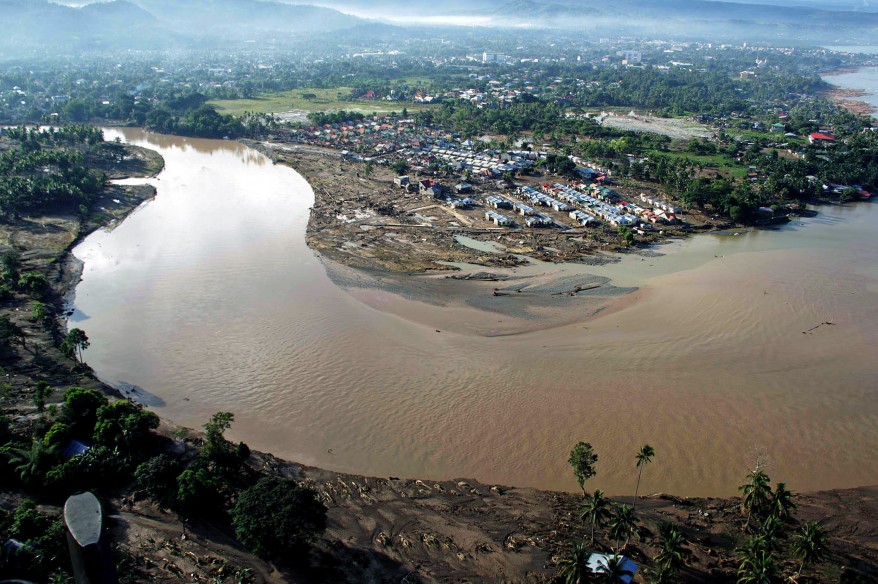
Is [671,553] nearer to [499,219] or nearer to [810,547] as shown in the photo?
[810,547]

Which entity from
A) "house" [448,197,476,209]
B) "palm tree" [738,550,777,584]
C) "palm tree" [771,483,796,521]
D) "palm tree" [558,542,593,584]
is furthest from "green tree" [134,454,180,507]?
"house" [448,197,476,209]

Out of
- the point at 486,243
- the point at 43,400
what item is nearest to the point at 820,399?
the point at 486,243

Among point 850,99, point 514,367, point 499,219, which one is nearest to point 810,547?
point 514,367

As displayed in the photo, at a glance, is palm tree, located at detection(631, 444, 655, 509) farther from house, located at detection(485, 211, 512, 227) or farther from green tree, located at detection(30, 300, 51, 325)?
green tree, located at detection(30, 300, 51, 325)

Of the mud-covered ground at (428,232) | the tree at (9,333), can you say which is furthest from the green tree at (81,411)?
the mud-covered ground at (428,232)

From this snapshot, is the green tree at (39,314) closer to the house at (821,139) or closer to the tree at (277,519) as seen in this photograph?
the tree at (277,519)

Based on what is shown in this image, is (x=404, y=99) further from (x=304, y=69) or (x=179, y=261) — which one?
(x=179, y=261)
